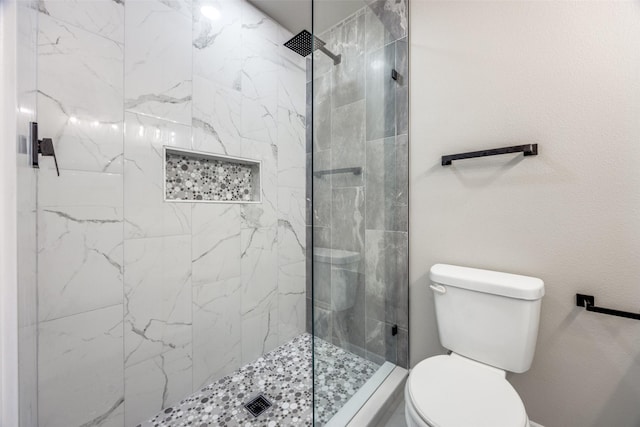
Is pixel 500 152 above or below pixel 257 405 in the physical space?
above

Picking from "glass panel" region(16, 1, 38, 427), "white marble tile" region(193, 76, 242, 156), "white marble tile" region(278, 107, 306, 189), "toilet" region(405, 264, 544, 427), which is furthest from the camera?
"white marble tile" region(278, 107, 306, 189)

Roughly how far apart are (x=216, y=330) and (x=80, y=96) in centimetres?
147

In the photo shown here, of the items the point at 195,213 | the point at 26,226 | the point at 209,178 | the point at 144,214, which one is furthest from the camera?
the point at 209,178

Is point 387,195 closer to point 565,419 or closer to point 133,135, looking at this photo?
point 565,419

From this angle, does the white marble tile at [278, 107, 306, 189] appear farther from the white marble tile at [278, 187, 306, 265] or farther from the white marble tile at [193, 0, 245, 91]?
the white marble tile at [193, 0, 245, 91]

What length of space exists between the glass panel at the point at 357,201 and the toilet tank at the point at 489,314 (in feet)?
1.13

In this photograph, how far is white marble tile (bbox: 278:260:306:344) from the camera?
81.8 inches

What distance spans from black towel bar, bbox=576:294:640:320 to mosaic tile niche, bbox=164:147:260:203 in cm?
187

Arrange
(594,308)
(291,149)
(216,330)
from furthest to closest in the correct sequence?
(291,149), (216,330), (594,308)

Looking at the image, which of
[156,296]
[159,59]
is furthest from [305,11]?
[156,296]

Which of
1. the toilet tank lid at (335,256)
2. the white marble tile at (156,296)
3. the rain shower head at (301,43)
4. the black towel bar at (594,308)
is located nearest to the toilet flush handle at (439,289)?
the toilet tank lid at (335,256)

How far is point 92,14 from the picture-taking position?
1176mm

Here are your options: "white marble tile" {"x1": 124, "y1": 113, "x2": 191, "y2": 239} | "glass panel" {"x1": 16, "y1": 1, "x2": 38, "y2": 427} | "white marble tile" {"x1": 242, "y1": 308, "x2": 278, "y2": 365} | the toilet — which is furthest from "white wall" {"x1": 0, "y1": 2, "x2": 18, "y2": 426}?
"white marble tile" {"x1": 242, "y1": 308, "x2": 278, "y2": 365}

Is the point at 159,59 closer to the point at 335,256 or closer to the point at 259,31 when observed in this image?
the point at 259,31
